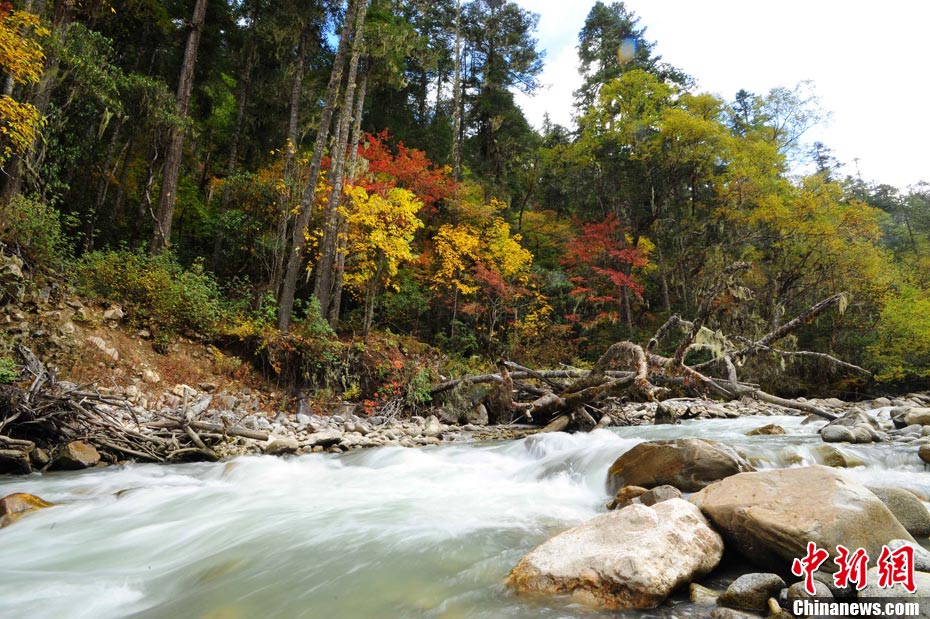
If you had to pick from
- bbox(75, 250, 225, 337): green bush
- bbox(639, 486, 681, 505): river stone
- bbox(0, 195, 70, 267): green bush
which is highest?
bbox(0, 195, 70, 267): green bush

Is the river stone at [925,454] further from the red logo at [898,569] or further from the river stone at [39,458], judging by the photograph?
the river stone at [39,458]

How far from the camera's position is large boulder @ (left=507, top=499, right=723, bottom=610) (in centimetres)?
245

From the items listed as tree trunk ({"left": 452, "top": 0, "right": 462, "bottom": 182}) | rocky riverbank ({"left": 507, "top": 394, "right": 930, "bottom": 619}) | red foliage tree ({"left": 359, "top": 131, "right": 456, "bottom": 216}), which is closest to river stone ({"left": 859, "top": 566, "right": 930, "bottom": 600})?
rocky riverbank ({"left": 507, "top": 394, "right": 930, "bottom": 619})

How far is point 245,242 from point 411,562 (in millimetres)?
13039

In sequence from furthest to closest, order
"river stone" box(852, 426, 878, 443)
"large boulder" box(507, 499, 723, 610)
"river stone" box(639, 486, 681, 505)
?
"river stone" box(852, 426, 878, 443) < "river stone" box(639, 486, 681, 505) < "large boulder" box(507, 499, 723, 610)

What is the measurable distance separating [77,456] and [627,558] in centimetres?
657

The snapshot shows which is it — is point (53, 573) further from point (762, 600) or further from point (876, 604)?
point (876, 604)

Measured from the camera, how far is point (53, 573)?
11.0 ft

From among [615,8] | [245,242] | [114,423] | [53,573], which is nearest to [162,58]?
[245,242]

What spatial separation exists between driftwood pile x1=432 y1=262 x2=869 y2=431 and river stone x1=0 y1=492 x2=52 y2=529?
21.9 feet

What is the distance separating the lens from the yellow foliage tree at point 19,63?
23.5 feet

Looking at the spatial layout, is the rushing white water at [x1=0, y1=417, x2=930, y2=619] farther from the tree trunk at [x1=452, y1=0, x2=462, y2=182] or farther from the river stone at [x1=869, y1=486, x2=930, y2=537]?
the tree trunk at [x1=452, y1=0, x2=462, y2=182]

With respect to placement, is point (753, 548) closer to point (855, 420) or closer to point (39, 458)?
point (855, 420)

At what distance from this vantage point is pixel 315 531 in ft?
13.9
